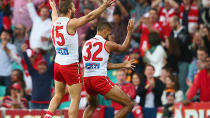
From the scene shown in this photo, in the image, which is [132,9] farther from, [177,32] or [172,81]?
[172,81]

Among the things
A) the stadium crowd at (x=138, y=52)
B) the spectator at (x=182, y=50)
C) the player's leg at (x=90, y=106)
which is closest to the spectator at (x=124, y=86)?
the stadium crowd at (x=138, y=52)

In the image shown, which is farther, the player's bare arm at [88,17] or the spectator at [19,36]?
the spectator at [19,36]

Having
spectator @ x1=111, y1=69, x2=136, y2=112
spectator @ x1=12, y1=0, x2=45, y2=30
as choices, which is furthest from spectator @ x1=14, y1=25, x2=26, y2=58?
spectator @ x1=111, y1=69, x2=136, y2=112

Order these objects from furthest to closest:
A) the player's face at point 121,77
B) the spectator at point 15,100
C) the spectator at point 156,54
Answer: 1. the spectator at point 156,54
2. the spectator at point 15,100
3. the player's face at point 121,77

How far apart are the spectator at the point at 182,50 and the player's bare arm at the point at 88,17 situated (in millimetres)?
5741

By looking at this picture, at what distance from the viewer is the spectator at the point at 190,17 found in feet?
50.3

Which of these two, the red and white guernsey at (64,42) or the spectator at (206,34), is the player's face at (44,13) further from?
the red and white guernsey at (64,42)

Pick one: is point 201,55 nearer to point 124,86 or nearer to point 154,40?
point 154,40

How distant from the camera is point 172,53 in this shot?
49.4 feet

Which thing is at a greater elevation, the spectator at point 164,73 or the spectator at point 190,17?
the spectator at point 190,17

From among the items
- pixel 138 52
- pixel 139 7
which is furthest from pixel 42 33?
pixel 139 7

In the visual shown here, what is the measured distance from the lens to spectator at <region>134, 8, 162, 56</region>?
623 inches

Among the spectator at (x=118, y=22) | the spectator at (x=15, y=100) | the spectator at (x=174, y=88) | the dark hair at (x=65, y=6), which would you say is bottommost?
the spectator at (x=15, y=100)

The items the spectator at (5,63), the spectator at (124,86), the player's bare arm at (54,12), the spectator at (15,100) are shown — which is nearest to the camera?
the player's bare arm at (54,12)
